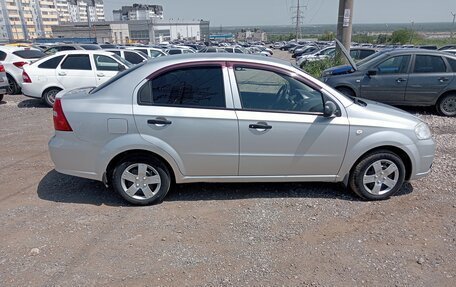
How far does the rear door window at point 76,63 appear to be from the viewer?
8984 millimetres

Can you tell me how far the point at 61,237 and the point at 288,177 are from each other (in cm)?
242

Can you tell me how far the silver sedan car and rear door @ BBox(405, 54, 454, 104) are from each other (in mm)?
4754

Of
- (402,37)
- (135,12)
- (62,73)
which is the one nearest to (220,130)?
(62,73)

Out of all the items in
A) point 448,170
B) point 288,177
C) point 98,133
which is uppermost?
point 98,133

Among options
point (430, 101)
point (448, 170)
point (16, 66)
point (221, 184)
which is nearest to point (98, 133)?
point (221, 184)

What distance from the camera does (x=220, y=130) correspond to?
3457mm

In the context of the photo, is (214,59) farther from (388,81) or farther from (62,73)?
(62,73)

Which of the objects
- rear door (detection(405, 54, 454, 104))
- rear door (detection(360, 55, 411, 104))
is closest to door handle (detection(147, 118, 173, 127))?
rear door (detection(360, 55, 411, 104))

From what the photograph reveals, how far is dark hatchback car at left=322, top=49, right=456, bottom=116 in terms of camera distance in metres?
7.70

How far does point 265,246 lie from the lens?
3.04m

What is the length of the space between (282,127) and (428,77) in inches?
239

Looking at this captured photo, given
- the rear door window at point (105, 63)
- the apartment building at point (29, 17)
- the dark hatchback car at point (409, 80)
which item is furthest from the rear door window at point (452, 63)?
the apartment building at point (29, 17)

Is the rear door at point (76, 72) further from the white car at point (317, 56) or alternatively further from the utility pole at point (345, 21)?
the white car at point (317, 56)

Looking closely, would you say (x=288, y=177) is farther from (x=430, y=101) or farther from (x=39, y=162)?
(x=430, y=101)
